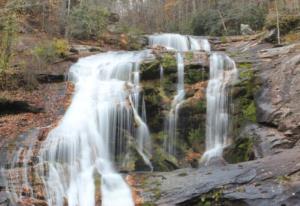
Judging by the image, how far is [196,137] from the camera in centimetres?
1391

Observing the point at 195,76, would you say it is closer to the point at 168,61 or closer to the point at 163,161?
the point at 168,61

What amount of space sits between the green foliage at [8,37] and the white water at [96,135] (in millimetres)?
2318

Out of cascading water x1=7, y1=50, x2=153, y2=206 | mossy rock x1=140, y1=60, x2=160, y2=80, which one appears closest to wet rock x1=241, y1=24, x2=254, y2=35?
cascading water x1=7, y1=50, x2=153, y2=206

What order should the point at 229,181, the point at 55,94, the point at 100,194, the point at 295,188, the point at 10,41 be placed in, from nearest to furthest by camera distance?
the point at 295,188
the point at 229,181
the point at 100,194
the point at 55,94
the point at 10,41

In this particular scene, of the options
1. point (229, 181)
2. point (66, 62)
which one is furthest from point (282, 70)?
point (66, 62)

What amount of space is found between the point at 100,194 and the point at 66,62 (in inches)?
330

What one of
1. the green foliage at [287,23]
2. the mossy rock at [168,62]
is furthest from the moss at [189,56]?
the green foliage at [287,23]

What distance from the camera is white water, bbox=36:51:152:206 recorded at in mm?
10742

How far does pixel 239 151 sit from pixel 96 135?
3.98 m

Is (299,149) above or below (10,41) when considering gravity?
below

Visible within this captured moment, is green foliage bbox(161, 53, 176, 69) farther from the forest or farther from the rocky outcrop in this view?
the rocky outcrop

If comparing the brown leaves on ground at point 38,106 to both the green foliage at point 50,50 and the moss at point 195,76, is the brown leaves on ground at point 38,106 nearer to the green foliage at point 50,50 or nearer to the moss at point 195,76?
the green foliage at point 50,50

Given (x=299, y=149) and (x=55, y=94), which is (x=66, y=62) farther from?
(x=299, y=149)

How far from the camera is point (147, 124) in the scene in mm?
14133
